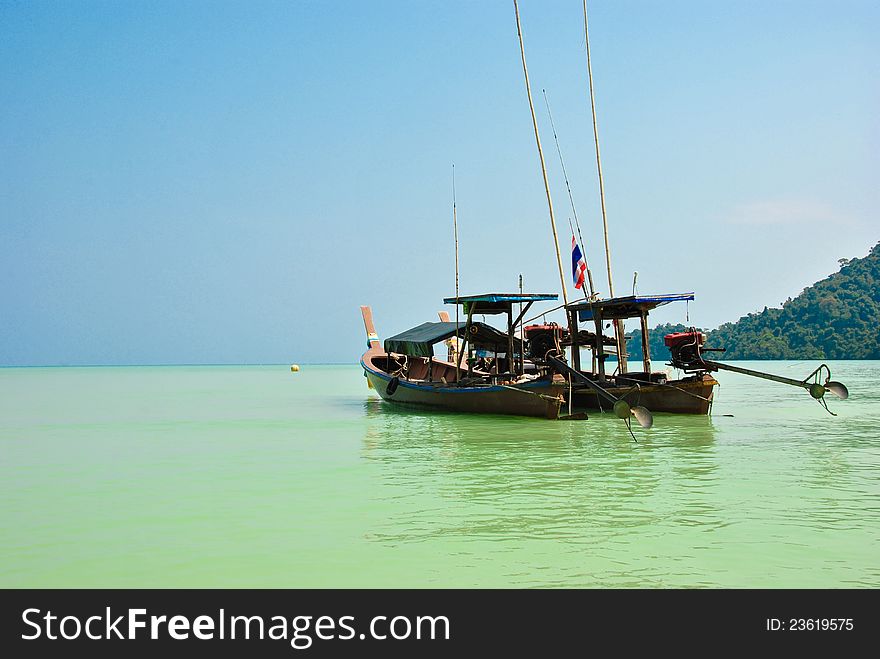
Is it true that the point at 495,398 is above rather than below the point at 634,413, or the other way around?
above

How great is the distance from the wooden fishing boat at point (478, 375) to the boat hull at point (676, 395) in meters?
1.75

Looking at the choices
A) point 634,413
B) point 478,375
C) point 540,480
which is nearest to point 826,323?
point 478,375

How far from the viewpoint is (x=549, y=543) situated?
7.78 metres

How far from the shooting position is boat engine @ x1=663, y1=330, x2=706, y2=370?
70.2 ft

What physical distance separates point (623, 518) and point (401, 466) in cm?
527

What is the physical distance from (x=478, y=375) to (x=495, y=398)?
4333mm

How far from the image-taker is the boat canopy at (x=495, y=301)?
21.4 meters

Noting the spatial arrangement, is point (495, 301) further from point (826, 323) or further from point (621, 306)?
point (826, 323)

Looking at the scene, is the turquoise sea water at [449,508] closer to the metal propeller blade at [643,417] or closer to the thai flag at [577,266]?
the metal propeller blade at [643,417]

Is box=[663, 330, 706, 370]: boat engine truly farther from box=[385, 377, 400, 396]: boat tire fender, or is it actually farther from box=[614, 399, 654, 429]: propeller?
box=[385, 377, 400, 396]: boat tire fender

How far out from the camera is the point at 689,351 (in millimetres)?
21391

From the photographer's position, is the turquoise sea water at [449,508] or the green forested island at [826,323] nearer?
the turquoise sea water at [449,508]

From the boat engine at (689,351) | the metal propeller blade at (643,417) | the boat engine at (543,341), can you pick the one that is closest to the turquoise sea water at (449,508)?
the metal propeller blade at (643,417)
